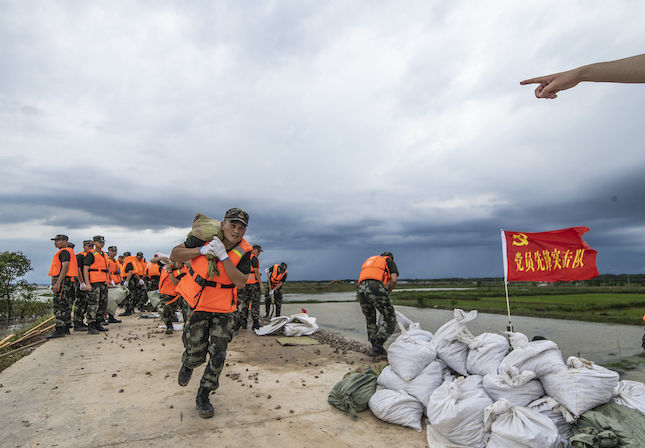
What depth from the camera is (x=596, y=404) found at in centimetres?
276

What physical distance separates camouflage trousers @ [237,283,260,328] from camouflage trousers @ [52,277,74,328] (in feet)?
11.3

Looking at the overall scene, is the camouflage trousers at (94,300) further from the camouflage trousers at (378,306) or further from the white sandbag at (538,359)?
the white sandbag at (538,359)

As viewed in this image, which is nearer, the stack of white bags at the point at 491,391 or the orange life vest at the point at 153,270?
the stack of white bags at the point at 491,391

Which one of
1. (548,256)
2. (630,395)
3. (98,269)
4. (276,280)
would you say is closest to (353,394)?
(630,395)

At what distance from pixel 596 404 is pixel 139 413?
3871 mm

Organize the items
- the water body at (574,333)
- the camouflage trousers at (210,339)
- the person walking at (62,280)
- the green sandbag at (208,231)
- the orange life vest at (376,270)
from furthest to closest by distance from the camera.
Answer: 1. the person walking at (62,280)
2. the water body at (574,333)
3. the orange life vest at (376,270)
4. the camouflage trousers at (210,339)
5. the green sandbag at (208,231)

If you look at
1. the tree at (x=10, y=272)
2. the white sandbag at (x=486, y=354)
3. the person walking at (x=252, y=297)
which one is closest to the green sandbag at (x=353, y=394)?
the white sandbag at (x=486, y=354)

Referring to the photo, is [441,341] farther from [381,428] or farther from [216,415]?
[216,415]

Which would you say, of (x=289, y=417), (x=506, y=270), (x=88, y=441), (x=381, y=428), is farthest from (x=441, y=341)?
(x=88, y=441)

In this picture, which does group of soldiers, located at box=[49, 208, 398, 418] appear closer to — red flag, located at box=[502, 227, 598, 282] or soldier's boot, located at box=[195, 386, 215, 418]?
soldier's boot, located at box=[195, 386, 215, 418]

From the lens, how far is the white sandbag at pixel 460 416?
114 inches

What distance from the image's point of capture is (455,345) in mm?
3953

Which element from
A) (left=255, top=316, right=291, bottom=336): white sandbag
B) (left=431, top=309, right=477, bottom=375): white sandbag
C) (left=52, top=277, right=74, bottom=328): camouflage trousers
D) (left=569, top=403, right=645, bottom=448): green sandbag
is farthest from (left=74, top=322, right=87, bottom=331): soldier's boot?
(left=569, top=403, right=645, bottom=448): green sandbag

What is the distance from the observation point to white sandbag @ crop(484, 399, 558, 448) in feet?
8.41
